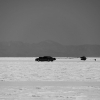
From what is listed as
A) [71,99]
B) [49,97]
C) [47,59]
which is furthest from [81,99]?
[47,59]

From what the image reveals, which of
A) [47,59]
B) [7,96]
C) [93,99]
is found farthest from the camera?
[47,59]

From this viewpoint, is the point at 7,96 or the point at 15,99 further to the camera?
the point at 7,96

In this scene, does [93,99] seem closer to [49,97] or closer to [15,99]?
[49,97]

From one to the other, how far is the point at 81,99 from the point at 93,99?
0.46m

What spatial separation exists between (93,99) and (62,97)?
129 centimetres

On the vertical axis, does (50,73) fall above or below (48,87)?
above

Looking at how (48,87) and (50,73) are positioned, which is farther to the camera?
(50,73)

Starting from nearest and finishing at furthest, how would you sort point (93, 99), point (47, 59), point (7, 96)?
point (93, 99) < point (7, 96) < point (47, 59)

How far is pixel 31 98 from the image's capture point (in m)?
10.3

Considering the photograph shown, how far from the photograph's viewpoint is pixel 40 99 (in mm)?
10102

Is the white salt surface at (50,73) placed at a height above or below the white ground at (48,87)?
above

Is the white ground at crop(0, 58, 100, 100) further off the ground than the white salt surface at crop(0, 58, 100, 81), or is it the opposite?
the white salt surface at crop(0, 58, 100, 81)

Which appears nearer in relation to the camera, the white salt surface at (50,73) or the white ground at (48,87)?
the white ground at (48,87)

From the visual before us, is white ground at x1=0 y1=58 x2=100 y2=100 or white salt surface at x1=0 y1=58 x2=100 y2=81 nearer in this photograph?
white ground at x1=0 y1=58 x2=100 y2=100
